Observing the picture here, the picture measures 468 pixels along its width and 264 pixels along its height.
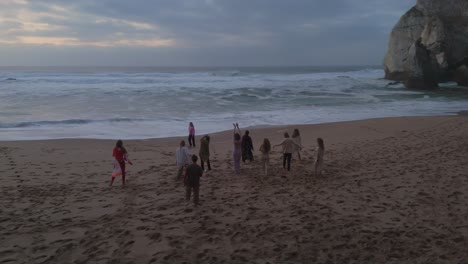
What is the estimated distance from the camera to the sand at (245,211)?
4.95 meters

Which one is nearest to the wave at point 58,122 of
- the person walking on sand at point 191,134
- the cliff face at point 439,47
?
the person walking on sand at point 191,134

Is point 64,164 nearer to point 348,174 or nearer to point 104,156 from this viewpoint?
point 104,156

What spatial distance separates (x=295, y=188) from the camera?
25.2ft

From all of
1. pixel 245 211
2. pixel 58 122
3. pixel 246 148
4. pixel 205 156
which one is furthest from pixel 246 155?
pixel 58 122

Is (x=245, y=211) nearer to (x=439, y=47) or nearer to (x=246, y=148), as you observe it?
(x=246, y=148)

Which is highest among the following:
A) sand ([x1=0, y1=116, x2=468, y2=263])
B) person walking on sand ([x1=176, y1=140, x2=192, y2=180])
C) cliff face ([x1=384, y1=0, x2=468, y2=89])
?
cliff face ([x1=384, y1=0, x2=468, y2=89])

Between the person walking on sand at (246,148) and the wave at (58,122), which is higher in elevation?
the wave at (58,122)

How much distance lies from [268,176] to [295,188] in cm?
113

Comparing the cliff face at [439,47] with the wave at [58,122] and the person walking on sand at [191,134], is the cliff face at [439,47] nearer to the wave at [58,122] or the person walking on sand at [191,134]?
the wave at [58,122]

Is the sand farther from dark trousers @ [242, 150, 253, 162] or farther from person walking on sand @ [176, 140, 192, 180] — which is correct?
dark trousers @ [242, 150, 253, 162]

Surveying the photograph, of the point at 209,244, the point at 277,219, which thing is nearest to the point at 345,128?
the point at 277,219

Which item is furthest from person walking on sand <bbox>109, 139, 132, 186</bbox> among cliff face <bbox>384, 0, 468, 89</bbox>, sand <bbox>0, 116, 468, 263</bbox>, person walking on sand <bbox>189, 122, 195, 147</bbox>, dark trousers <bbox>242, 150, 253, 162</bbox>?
cliff face <bbox>384, 0, 468, 89</bbox>

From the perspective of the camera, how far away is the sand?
4.95 m

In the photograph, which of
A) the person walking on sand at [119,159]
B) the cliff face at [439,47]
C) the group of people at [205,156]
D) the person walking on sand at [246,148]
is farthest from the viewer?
the cliff face at [439,47]
